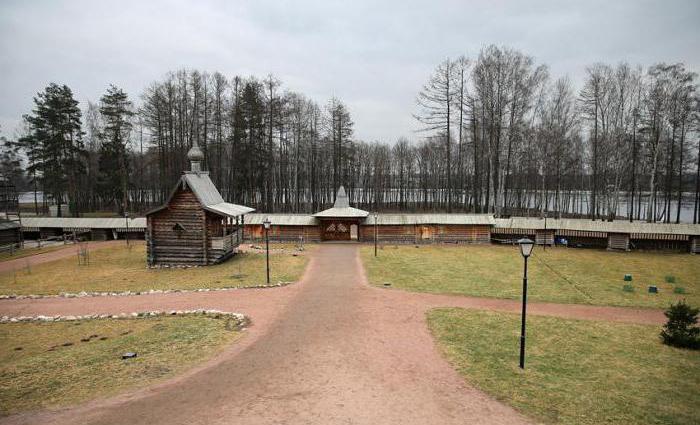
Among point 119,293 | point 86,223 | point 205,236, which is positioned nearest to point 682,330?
point 119,293

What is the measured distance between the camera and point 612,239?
32.6m

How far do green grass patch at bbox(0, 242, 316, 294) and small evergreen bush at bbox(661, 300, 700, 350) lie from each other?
1631 centimetres

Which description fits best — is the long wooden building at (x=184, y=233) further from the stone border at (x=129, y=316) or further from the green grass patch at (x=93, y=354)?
the green grass patch at (x=93, y=354)

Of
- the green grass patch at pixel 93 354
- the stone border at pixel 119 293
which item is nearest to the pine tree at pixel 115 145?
the stone border at pixel 119 293

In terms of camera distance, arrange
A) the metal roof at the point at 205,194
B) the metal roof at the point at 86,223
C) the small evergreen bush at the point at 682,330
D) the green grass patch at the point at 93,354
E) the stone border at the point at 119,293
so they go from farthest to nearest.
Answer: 1. the metal roof at the point at 86,223
2. the metal roof at the point at 205,194
3. the stone border at the point at 119,293
4. the small evergreen bush at the point at 682,330
5. the green grass patch at the point at 93,354

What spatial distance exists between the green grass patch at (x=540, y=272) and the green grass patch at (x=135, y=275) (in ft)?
19.5

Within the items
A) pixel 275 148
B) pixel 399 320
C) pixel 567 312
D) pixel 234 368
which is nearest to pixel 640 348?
pixel 567 312

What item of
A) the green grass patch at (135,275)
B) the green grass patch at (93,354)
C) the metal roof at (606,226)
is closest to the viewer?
the green grass patch at (93,354)

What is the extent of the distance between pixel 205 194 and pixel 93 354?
16.3 meters

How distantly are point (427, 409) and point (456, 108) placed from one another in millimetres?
36711

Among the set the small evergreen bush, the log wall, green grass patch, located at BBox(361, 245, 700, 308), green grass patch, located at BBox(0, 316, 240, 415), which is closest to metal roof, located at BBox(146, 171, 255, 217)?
the log wall

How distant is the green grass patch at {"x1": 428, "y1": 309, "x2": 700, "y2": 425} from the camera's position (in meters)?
9.05

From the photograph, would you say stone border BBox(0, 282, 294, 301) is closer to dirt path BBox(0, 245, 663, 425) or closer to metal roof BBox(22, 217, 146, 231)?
dirt path BBox(0, 245, 663, 425)

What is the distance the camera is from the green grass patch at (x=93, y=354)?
9688 mm
